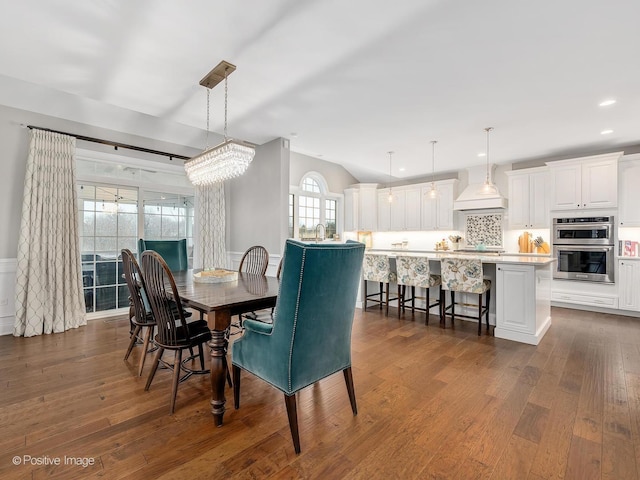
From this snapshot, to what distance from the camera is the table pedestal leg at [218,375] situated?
1.87m

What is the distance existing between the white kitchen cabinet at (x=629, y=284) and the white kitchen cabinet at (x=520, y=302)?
Answer: 2.03 meters

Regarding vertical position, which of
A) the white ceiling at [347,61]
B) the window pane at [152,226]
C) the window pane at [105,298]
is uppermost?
the white ceiling at [347,61]

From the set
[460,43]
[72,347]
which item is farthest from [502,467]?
[72,347]

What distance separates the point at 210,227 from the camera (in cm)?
511

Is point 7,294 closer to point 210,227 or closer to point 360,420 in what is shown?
point 210,227

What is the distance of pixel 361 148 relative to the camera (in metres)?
5.29

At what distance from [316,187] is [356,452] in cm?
554

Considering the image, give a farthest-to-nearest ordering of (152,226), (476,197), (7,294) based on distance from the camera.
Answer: (476,197) → (152,226) → (7,294)

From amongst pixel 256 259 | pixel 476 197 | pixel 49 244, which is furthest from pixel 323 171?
pixel 49 244

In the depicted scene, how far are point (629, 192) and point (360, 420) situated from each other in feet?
17.7

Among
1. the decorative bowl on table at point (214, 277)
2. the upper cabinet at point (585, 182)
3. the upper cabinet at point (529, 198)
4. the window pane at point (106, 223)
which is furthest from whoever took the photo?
the upper cabinet at point (529, 198)

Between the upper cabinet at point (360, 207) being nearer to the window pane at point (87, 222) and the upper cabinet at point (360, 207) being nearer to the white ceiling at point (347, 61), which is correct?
the white ceiling at point (347, 61)

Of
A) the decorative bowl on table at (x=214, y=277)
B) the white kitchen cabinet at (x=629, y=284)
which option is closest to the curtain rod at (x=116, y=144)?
the decorative bowl on table at (x=214, y=277)

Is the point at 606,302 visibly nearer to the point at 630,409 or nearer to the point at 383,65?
the point at 630,409
